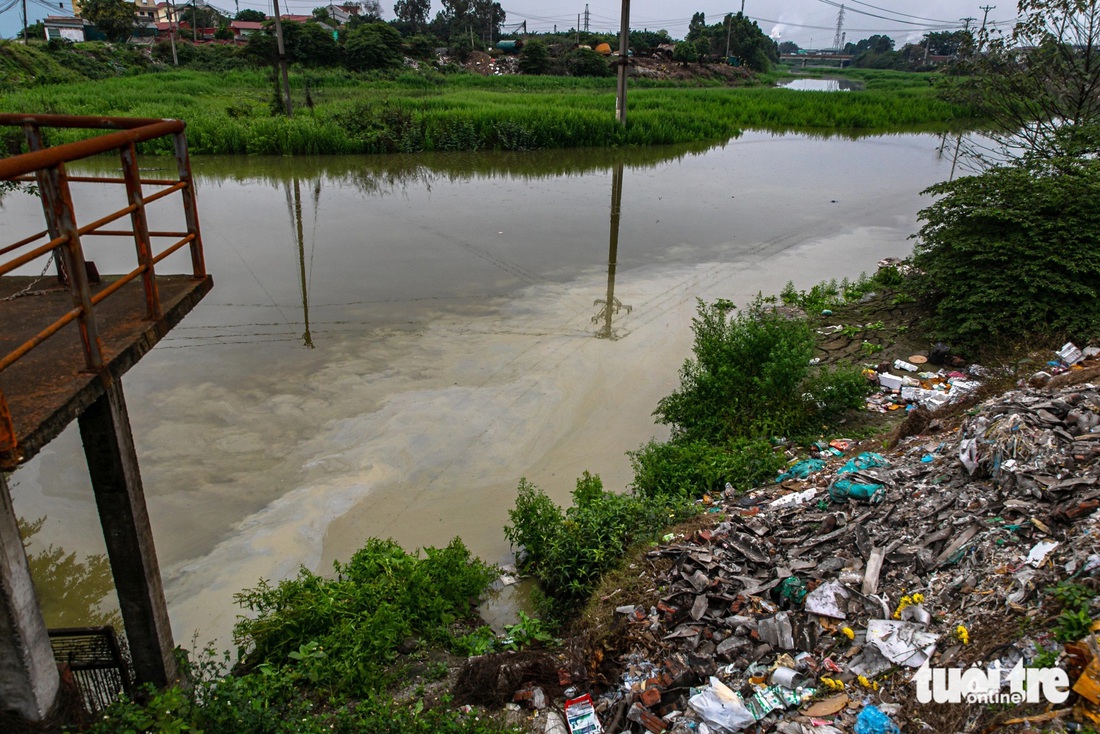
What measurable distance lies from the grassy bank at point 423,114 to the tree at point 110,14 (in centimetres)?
2016

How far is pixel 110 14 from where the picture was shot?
4559 cm

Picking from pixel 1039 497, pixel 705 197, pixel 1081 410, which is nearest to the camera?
pixel 1039 497

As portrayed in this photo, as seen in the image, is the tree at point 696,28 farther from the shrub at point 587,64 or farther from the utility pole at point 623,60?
the utility pole at point 623,60

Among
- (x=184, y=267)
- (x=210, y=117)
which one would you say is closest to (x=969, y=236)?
(x=184, y=267)

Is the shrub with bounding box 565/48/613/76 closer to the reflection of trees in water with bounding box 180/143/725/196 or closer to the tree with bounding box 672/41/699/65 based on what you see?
the tree with bounding box 672/41/699/65

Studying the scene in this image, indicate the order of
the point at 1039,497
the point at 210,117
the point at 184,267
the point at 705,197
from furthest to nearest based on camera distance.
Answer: the point at 210,117, the point at 705,197, the point at 184,267, the point at 1039,497

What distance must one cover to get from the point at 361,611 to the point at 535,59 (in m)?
46.4

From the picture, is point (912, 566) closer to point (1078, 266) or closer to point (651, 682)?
point (651, 682)

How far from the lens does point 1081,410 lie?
3779 mm

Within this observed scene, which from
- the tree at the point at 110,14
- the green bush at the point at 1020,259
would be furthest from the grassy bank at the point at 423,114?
the tree at the point at 110,14

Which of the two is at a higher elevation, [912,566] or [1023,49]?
[1023,49]

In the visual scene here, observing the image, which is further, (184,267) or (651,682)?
(184,267)

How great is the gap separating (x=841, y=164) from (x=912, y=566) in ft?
62.4

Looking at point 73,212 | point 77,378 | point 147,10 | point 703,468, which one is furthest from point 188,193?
point 147,10
